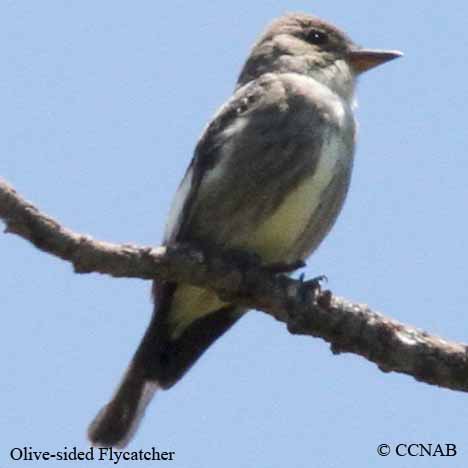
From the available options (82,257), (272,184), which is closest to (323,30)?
(272,184)

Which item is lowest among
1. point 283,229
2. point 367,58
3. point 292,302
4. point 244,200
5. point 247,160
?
point 292,302

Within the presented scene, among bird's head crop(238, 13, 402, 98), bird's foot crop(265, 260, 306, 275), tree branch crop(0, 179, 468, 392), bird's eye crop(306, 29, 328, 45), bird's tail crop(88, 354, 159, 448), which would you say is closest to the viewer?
tree branch crop(0, 179, 468, 392)

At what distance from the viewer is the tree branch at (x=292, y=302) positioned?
4.38 meters

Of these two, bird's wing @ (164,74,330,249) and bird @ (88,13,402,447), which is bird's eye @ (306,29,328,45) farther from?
bird's wing @ (164,74,330,249)

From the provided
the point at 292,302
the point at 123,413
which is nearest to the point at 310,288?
the point at 292,302

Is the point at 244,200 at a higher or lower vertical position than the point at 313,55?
lower

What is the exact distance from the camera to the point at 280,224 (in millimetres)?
5625

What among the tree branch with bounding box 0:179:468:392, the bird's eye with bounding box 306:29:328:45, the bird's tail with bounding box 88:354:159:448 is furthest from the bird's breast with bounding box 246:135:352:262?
the bird's eye with bounding box 306:29:328:45

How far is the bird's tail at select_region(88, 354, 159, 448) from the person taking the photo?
594cm

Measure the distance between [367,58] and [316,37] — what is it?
1.07 feet

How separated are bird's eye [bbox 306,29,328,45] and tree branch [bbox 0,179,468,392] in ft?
6.63

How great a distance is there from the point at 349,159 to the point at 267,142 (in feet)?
1.62

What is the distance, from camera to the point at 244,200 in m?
5.62

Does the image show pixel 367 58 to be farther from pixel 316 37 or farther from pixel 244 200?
pixel 244 200
